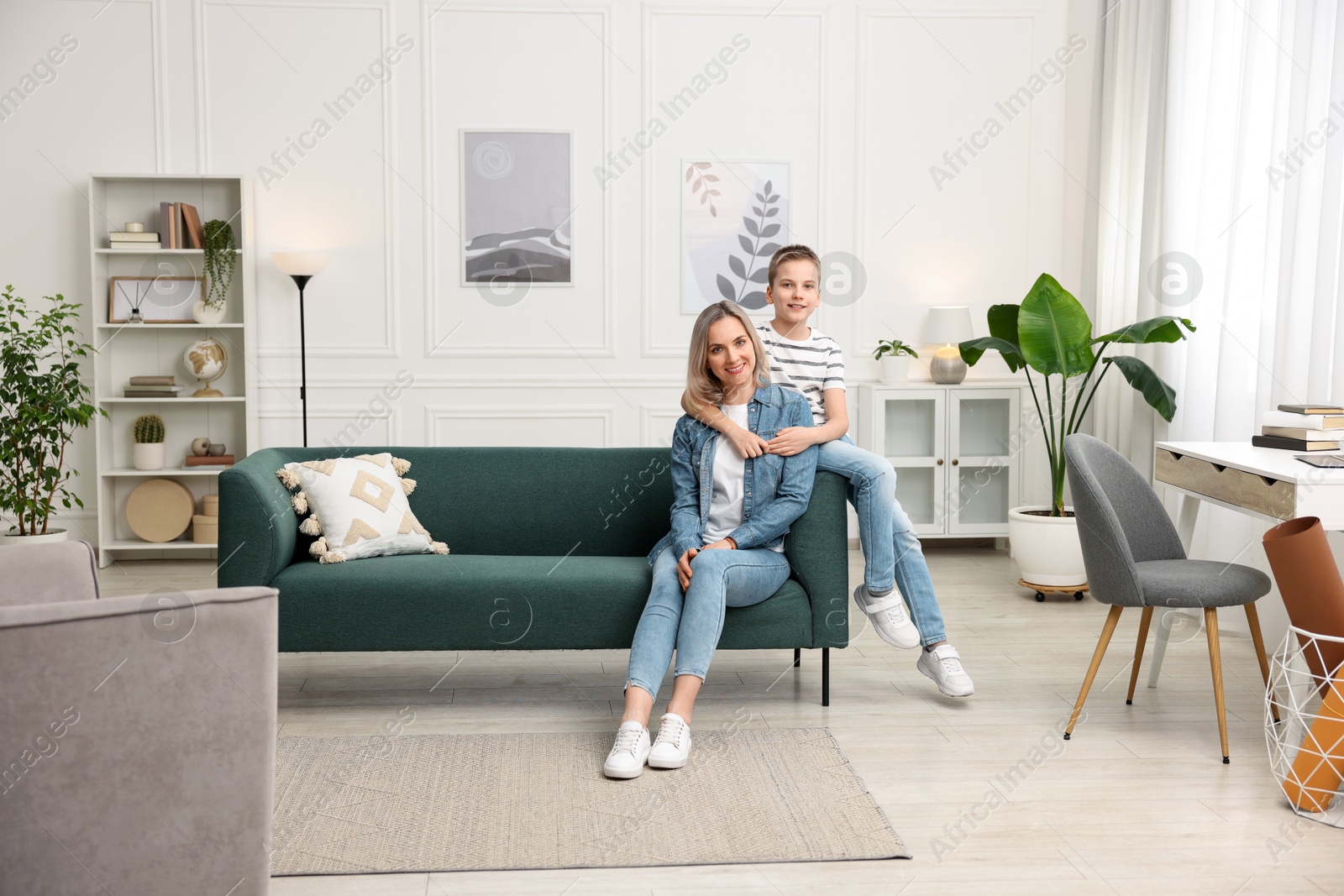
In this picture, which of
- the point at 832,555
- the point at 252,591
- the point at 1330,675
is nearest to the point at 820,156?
the point at 832,555

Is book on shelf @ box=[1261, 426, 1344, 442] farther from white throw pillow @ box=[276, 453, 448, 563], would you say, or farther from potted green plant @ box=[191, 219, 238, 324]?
potted green plant @ box=[191, 219, 238, 324]

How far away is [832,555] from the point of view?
287cm

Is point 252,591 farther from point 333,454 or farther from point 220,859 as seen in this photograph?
point 333,454

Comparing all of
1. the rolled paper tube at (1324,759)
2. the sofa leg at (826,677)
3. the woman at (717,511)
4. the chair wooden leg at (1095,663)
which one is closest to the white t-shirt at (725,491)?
the woman at (717,511)

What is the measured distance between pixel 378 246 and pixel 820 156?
2.14 m

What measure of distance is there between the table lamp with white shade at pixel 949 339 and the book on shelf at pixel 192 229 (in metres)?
3.41

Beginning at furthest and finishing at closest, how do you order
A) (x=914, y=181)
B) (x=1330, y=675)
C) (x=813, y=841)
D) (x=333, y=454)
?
(x=914, y=181)
(x=333, y=454)
(x=1330, y=675)
(x=813, y=841)

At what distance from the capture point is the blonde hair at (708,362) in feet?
9.38

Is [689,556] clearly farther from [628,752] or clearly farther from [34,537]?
[34,537]

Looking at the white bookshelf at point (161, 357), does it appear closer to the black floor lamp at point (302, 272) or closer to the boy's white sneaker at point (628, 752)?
the black floor lamp at point (302, 272)

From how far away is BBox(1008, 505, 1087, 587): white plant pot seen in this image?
4.28 meters

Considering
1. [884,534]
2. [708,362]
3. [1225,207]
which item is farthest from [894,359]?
[708,362]

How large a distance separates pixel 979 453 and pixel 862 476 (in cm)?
244

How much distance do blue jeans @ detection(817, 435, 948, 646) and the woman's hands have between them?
1.06ft
